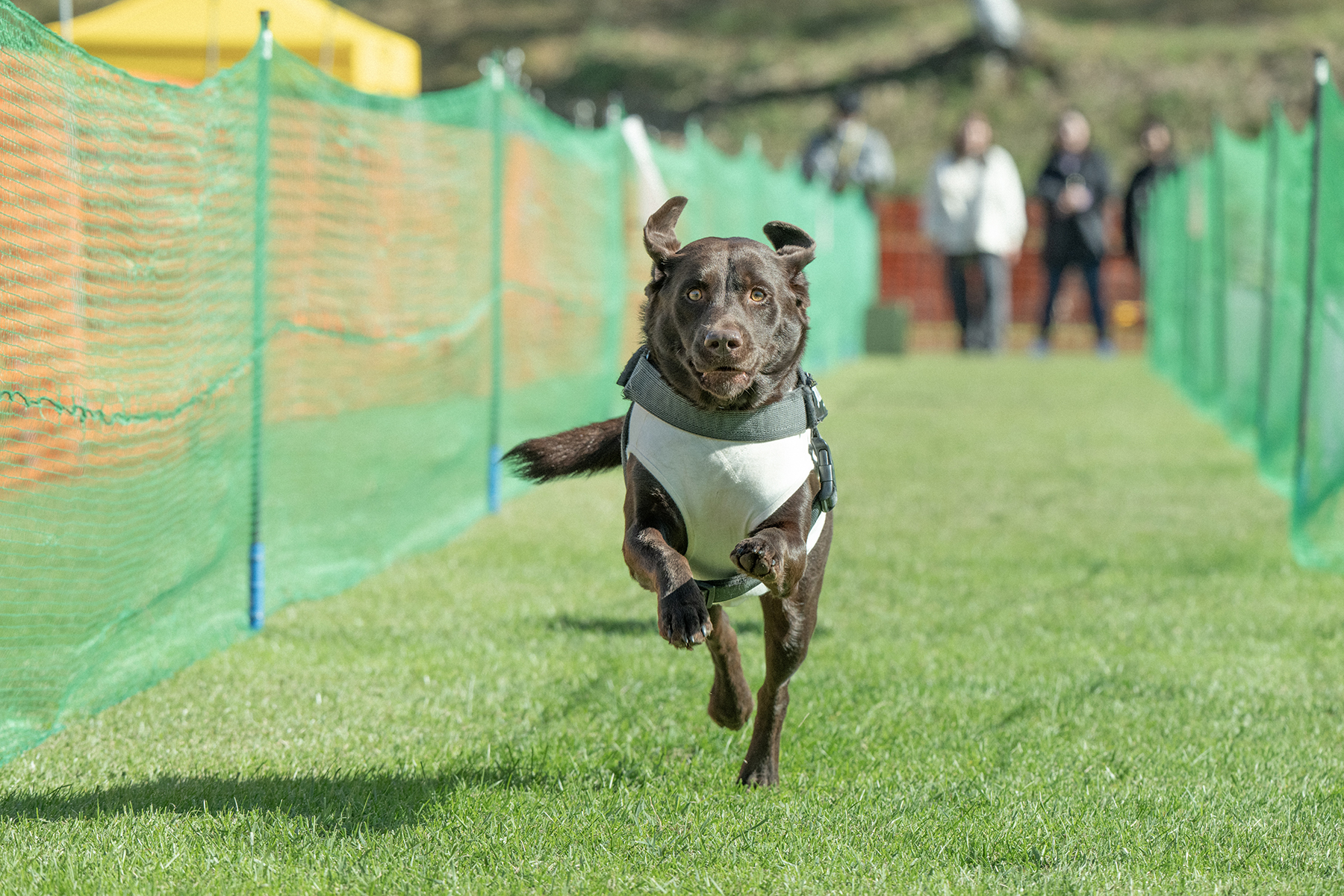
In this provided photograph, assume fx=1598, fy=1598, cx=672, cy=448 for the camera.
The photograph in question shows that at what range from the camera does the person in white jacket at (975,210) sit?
19.3m

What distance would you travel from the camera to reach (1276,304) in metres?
9.13

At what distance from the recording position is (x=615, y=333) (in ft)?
36.1

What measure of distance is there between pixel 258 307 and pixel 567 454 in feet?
5.98

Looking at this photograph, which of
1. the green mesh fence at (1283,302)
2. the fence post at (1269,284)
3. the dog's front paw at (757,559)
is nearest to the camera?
the dog's front paw at (757,559)

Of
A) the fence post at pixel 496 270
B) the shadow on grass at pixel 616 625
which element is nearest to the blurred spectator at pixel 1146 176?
the fence post at pixel 496 270

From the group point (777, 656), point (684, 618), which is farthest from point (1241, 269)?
point (684, 618)

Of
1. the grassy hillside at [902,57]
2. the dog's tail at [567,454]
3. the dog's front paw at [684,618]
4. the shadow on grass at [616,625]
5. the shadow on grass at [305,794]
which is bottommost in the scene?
the shadow on grass at [305,794]

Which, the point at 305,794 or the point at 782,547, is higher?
the point at 782,547

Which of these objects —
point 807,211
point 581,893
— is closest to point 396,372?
point 581,893

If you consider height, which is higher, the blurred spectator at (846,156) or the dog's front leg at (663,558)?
the blurred spectator at (846,156)

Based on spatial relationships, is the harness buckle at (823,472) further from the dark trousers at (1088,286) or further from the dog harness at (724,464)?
the dark trousers at (1088,286)

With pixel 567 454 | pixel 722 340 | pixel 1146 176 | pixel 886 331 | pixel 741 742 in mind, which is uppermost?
pixel 1146 176

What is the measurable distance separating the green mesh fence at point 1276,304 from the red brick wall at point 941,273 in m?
10.7

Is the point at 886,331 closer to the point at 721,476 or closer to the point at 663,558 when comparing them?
the point at 721,476
